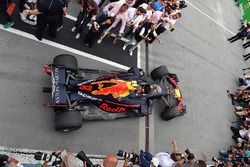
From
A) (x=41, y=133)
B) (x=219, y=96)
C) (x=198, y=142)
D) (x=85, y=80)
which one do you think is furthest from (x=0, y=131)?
(x=219, y=96)

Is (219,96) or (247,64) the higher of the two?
(247,64)

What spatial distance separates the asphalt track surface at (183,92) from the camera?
6.98 m

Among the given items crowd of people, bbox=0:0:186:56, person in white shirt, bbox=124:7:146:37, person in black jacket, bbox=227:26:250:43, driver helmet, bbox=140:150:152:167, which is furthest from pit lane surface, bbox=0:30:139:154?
person in black jacket, bbox=227:26:250:43

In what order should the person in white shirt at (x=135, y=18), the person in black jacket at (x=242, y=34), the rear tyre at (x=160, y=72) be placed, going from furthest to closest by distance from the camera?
the person in black jacket at (x=242, y=34) < the rear tyre at (x=160, y=72) < the person in white shirt at (x=135, y=18)

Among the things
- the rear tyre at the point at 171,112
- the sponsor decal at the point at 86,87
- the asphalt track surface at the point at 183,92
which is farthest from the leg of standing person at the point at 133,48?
the sponsor decal at the point at 86,87

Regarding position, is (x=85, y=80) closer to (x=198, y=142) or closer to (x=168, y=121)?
(x=168, y=121)

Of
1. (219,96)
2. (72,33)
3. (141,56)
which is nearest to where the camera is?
(72,33)

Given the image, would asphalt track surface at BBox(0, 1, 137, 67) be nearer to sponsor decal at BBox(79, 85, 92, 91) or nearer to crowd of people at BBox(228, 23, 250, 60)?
sponsor decal at BBox(79, 85, 92, 91)

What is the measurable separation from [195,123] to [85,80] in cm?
505

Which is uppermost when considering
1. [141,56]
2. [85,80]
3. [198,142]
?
[141,56]

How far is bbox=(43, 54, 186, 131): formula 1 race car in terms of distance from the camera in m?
6.79

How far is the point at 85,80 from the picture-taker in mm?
7238

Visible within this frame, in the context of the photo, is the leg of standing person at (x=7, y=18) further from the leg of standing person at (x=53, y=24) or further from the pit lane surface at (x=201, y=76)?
the pit lane surface at (x=201, y=76)

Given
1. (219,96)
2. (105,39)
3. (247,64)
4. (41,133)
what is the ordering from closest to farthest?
(41,133) → (105,39) → (219,96) → (247,64)
